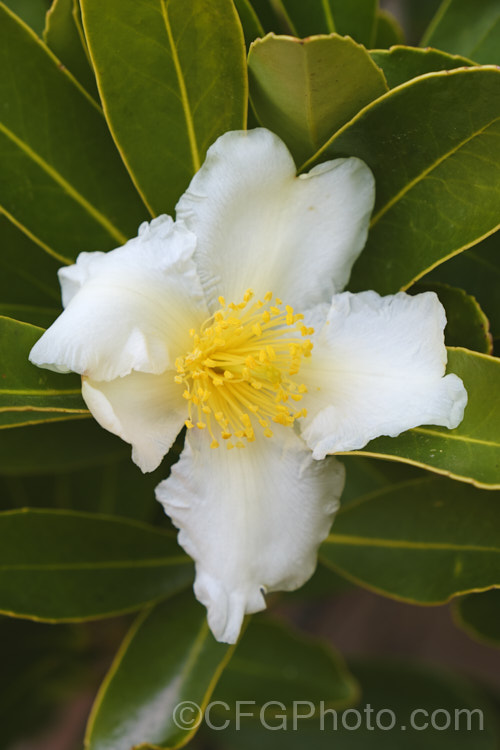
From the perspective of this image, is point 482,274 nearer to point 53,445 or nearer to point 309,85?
point 309,85

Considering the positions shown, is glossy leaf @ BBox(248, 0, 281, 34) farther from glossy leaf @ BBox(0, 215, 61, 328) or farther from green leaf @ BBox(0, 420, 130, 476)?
green leaf @ BBox(0, 420, 130, 476)

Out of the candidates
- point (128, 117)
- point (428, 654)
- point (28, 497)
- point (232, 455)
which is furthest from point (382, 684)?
point (128, 117)

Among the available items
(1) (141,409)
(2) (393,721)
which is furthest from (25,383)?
(2) (393,721)

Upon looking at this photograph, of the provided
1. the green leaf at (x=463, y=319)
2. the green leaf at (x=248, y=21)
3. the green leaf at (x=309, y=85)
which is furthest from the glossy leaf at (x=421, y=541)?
the green leaf at (x=248, y=21)

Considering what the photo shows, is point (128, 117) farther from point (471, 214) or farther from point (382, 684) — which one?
point (382, 684)

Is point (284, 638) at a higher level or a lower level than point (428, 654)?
higher

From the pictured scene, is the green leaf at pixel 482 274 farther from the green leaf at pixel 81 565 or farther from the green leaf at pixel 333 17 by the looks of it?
the green leaf at pixel 81 565
